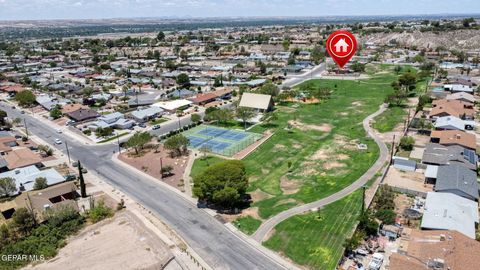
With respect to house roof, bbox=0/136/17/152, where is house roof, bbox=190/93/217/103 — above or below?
above

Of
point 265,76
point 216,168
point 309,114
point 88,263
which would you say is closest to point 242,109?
point 309,114

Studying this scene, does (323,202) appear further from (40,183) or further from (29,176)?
(29,176)

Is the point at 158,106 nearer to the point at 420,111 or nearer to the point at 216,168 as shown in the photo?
the point at 216,168

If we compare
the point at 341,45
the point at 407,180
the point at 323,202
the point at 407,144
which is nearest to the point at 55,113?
the point at 323,202

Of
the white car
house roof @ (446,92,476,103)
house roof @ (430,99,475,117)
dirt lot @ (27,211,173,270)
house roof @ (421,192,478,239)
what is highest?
house roof @ (446,92,476,103)

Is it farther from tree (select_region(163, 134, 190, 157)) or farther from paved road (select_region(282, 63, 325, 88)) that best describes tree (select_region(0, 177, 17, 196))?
→ paved road (select_region(282, 63, 325, 88))

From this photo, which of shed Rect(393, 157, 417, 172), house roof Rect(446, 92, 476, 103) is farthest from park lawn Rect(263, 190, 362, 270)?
house roof Rect(446, 92, 476, 103)
